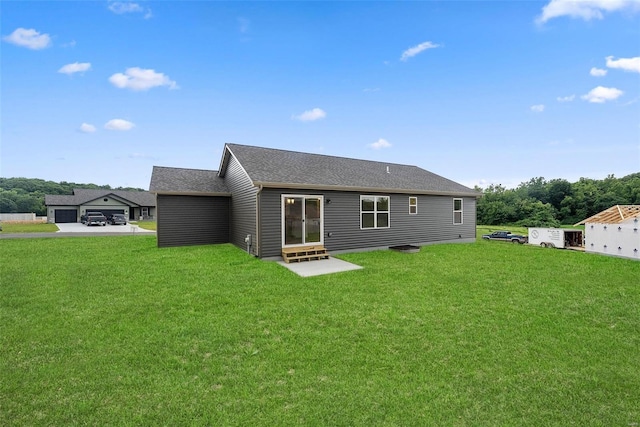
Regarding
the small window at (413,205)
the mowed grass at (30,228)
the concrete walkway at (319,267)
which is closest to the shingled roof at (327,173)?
the small window at (413,205)

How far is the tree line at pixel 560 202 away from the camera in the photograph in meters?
34.5

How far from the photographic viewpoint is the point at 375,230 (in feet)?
37.3

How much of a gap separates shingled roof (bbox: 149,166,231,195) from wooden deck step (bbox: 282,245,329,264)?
538cm

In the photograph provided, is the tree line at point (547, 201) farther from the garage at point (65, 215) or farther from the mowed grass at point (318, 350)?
the mowed grass at point (318, 350)

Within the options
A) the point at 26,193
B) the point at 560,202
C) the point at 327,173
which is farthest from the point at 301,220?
the point at 26,193

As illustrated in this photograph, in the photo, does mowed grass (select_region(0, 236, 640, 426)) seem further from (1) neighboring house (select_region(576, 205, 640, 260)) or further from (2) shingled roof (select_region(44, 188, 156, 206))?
(2) shingled roof (select_region(44, 188, 156, 206))

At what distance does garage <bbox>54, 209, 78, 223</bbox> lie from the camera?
31883mm

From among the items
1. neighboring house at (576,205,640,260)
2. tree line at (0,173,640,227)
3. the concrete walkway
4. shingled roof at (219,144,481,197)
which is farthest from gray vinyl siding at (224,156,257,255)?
tree line at (0,173,640,227)

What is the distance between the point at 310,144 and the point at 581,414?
23.2m

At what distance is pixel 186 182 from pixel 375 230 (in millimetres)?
9167

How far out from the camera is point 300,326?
4133 mm

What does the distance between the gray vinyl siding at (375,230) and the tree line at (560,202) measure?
27269 millimetres

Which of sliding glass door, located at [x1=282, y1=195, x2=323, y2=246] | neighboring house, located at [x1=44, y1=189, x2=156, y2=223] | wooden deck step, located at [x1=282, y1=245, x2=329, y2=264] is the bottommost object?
wooden deck step, located at [x1=282, y1=245, x2=329, y2=264]

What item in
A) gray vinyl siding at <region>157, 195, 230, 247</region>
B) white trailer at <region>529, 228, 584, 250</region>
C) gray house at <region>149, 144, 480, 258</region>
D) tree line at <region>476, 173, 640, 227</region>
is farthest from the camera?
tree line at <region>476, 173, 640, 227</region>
